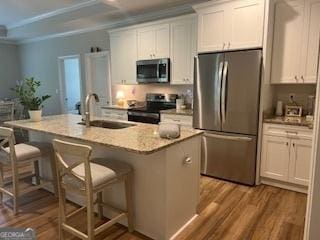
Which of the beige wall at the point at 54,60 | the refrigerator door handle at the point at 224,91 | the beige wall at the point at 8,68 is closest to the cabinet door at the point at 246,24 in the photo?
the refrigerator door handle at the point at 224,91

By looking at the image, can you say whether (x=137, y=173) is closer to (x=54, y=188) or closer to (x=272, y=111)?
(x=54, y=188)

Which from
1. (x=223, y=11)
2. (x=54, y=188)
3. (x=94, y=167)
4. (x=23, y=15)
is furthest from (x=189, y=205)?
(x=23, y=15)

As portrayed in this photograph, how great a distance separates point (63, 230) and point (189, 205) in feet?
3.93

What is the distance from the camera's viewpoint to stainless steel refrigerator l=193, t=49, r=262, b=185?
3.06 m

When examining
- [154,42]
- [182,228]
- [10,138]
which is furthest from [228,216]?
[154,42]

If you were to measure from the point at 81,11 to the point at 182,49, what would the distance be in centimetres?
203

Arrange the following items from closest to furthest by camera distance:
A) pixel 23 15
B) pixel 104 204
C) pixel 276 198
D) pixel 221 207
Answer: pixel 104 204 → pixel 221 207 → pixel 276 198 → pixel 23 15

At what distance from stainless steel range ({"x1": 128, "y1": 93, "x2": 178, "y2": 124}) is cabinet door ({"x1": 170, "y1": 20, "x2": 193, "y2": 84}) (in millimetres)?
525

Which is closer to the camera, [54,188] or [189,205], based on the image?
[189,205]

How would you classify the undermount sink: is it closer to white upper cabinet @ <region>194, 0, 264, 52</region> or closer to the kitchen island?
the kitchen island

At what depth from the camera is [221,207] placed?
8.87ft

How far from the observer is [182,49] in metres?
3.99

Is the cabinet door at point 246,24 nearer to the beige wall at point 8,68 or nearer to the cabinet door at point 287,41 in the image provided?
the cabinet door at point 287,41

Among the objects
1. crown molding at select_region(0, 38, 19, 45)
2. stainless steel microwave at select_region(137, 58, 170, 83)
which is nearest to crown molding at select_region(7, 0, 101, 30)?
crown molding at select_region(0, 38, 19, 45)
